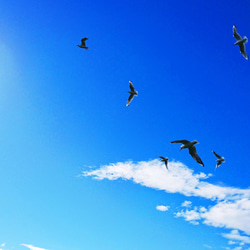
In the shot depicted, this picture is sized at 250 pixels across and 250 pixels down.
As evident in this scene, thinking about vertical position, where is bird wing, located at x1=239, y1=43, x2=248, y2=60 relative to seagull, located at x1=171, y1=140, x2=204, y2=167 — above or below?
above

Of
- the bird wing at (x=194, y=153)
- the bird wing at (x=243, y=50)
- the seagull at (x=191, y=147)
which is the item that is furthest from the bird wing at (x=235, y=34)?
the bird wing at (x=194, y=153)

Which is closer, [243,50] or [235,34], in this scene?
[243,50]

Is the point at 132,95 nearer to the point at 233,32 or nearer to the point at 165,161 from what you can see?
the point at 165,161

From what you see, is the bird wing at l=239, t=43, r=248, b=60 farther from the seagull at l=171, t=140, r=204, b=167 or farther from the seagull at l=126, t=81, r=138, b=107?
the seagull at l=126, t=81, r=138, b=107

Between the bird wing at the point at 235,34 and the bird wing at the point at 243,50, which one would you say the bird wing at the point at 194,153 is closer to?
the bird wing at the point at 243,50

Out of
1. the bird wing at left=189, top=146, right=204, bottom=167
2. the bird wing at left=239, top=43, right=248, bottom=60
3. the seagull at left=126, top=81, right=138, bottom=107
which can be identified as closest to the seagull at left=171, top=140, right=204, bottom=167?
the bird wing at left=189, top=146, right=204, bottom=167

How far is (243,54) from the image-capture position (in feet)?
117

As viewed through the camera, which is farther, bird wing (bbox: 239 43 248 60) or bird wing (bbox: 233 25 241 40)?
bird wing (bbox: 233 25 241 40)

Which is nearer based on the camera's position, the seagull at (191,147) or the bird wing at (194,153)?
the seagull at (191,147)

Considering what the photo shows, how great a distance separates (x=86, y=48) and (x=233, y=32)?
22651mm

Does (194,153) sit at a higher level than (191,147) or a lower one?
lower

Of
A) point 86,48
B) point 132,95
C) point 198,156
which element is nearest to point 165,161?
point 198,156

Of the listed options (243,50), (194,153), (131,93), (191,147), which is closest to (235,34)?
(243,50)

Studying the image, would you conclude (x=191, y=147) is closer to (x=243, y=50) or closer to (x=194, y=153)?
(x=194, y=153)
